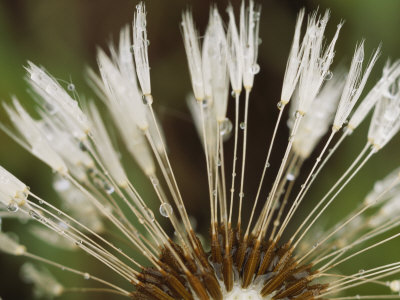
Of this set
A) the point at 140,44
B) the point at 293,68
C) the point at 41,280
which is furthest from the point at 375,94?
the point at 41,280

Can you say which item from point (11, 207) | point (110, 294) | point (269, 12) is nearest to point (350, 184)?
point (269, 12)

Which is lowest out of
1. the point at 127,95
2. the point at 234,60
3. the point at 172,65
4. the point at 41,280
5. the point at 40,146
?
the point at 41,280

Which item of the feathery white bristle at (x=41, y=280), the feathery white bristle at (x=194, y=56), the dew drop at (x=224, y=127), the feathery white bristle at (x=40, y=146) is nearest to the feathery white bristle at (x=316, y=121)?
the dew drop at (x=224, y=127)

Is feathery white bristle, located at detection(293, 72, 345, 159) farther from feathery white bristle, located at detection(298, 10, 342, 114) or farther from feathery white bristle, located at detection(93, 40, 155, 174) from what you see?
feathery white bristle, located at detection(93, 40, 155, 174)

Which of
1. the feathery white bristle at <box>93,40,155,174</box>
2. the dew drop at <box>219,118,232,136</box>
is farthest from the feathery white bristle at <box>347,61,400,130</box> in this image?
the feathery white bristle at <box>93,40,155,174</box>

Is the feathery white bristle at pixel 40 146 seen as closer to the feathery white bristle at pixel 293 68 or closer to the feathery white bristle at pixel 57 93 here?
the feathery white bristle at pixel 57 93

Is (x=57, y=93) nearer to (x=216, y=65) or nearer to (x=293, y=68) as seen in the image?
(x=216, y=65)
